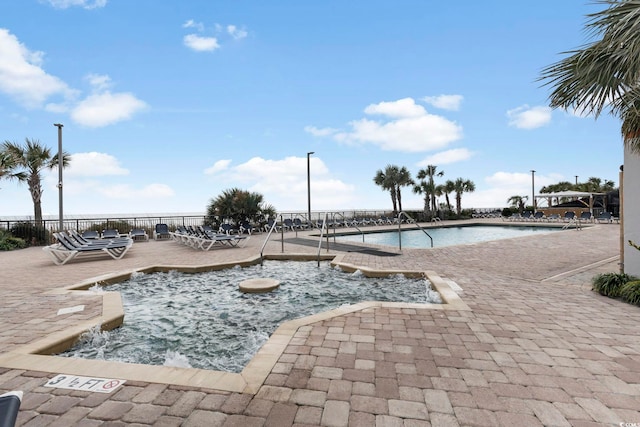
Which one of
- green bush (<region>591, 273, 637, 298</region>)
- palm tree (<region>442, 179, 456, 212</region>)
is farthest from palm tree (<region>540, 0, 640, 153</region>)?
palm tree (<region>442, 179, 456, 212</region>)

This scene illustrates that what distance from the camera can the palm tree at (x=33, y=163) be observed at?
48.2 ft

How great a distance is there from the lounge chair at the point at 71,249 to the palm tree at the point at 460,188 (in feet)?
100

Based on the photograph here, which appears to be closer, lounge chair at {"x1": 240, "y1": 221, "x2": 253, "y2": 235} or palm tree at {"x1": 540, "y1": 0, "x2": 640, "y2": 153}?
palm tree at {"x1": 540, "y1": 0, "x2": 640, "y2": 153}

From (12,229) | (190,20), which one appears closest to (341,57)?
(190,20)

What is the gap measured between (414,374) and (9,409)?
2464 mm

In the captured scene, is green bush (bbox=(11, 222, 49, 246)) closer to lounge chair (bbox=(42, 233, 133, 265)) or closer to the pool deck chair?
lounge chair (bbox=(42, 233, 133, 265))

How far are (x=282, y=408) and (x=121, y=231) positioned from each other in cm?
1645

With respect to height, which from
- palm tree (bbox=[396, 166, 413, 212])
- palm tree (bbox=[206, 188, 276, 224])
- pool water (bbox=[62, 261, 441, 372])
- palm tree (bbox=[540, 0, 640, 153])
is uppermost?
palm tree (bbox=[396, 166, 413, 212])

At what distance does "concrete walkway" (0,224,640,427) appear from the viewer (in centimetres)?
197

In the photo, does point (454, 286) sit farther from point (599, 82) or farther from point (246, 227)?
point (246, 227)

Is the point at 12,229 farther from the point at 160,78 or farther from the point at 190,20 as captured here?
the point at 190,20

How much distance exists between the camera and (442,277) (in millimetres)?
6082

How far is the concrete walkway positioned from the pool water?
643 millimetres

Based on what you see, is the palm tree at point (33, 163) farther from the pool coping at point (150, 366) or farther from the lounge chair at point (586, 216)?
the lounge chair at point (586, 216)
